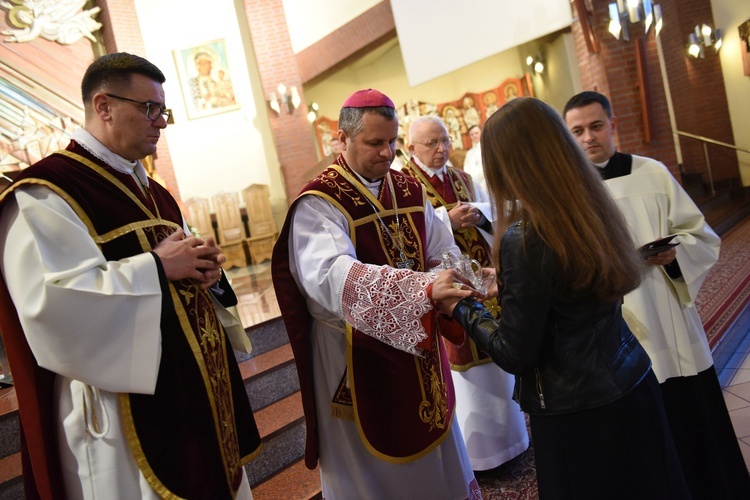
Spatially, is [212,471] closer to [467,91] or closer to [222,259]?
[222,259]

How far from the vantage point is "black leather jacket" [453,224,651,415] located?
4.74 feet

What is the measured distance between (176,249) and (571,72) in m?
10.2

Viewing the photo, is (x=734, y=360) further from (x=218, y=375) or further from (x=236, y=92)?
(x=236, y=92)

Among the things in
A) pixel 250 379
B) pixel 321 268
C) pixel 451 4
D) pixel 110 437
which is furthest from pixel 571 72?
pixel 110 437

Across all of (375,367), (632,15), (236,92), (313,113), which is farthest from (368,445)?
(313,113)

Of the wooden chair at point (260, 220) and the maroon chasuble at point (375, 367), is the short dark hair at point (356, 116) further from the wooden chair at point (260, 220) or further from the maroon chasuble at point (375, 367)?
the wooden chair at point (260, 220)

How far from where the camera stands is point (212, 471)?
181cm

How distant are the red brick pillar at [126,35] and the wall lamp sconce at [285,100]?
214 centimetres

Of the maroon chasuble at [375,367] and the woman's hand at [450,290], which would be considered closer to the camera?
the woman's hand at [450,290]

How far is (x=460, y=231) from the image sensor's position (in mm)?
3570

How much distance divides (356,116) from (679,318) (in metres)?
1.59

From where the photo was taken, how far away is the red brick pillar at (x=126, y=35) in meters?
10.3

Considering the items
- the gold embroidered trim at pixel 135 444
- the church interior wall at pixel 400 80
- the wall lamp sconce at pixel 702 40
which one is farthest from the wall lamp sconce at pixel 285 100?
the gold embroidered trim at pixel 135 444

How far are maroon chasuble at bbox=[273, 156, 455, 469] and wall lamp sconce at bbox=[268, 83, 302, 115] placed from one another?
30.0 feet
